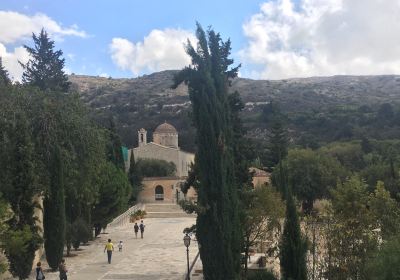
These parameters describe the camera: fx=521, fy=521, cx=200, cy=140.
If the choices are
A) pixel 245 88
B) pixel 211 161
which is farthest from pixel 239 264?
pixel 245 88

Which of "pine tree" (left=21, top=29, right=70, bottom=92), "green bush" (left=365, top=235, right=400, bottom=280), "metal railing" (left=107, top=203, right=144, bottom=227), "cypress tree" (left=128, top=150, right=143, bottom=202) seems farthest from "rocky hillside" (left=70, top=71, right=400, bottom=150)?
"green bush" (left=365, top=235, right=400, bottom=280)

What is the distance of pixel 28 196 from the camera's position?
61.2ft

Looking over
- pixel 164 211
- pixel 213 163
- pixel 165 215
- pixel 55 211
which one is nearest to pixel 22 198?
pixel 55 211

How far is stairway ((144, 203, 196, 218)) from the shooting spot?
177 ft

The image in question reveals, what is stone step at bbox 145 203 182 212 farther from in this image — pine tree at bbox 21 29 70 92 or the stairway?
pine tree at bbox 21 29 70 92

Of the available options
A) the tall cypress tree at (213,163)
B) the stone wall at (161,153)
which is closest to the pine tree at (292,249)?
the tall cypress tree at (213,163)

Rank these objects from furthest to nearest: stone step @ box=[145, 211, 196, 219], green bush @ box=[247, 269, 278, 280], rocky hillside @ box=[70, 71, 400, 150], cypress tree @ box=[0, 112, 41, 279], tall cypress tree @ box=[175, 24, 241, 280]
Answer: rocky hillside @ box=[70, 71, 400, 150] < stone step @ box=[145, 211, 196, 219] < cypress tree @ box=[0, 112, 41, 279] < green bush @ box=[247, 269, 278, 280] < tall cypress tree @ box=[175, 24, 241, 280]

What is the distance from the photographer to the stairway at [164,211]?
177ft

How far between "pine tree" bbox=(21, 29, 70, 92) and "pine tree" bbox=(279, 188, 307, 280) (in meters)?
23.7

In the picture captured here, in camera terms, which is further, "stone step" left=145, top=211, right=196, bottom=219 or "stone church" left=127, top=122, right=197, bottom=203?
"stone church" left=127, top=122, right=197, bottom=203

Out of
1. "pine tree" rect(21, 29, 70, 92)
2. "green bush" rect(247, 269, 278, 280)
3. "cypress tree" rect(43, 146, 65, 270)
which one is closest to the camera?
"green bush" rect(247, 269, 278, 280)

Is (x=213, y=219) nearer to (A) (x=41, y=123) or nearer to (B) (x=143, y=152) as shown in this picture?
(A) (x=41, y=123)

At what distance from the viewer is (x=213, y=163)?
15969 mm

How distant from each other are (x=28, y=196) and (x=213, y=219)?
7.23m
